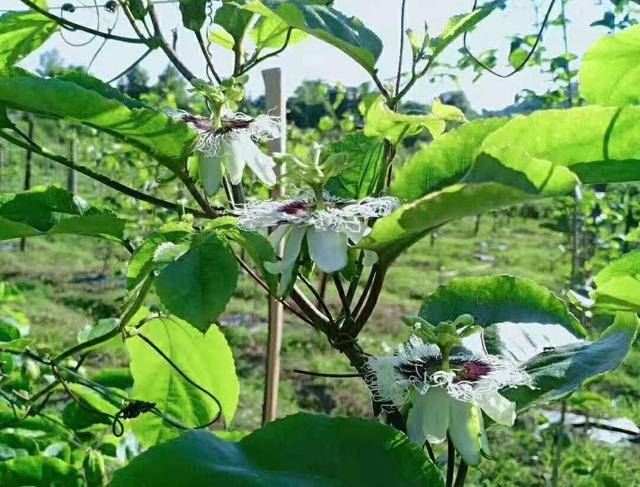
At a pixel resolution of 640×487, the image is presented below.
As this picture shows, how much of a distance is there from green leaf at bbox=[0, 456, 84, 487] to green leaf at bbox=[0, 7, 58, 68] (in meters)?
0.41

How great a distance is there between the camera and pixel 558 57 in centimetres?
225

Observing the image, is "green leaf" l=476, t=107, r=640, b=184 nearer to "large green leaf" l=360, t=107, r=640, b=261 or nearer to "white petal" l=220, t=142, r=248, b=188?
"large green leaf" l=360, t=107, r=640, b=261

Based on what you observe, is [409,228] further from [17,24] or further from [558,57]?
[558,57]

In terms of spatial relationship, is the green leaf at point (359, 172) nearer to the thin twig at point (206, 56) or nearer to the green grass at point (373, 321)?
the thin twig at point (206, 56)

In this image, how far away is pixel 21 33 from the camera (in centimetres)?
77

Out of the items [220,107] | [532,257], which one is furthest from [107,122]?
[532,257]

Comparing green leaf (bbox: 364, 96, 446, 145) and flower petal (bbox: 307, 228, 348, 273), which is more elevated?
green leaf (bbox: 364, 96, 446, 145)

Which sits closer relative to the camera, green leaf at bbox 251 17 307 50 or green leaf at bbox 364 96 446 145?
green leaf at bbox 364 96 446 145

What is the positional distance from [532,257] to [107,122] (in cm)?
523

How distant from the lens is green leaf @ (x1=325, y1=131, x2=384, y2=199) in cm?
57

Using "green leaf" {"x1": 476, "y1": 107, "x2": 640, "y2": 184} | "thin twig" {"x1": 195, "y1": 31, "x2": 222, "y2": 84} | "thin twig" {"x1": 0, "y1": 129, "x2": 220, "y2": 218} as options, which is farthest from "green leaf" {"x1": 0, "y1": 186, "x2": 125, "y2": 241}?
"green leaf" {"x1": 476, "y1": 107, "x2": 640, "y2": 184}

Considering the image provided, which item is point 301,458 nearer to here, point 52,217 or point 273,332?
point 52,217

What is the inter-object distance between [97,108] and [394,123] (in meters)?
0.17

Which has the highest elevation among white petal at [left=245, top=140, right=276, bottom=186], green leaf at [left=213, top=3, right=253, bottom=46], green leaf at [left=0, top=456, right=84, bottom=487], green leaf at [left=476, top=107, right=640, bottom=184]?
green leaf at [left=213, top=3, right=253, bottom=46]
